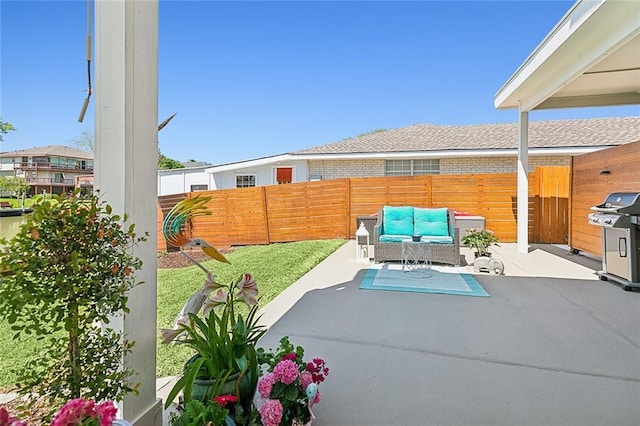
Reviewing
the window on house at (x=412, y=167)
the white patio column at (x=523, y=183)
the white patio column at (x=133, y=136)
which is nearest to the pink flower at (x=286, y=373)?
the white patio column at (x=133, y=136)

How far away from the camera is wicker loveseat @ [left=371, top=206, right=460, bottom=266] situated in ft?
22.9

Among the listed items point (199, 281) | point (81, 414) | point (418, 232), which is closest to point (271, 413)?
point (81, 414)

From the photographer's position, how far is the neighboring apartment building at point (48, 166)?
175 cm

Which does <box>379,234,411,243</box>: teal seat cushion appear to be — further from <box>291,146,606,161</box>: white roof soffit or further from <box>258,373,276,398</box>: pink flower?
<box>291,146,606,161</box>: white roof soffit

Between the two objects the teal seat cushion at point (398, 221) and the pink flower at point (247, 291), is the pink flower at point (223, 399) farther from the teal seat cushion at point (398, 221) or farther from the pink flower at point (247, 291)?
the teal seat cushion at point (398, 221)

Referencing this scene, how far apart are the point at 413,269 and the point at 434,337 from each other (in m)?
3.39

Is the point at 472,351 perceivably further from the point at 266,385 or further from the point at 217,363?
the point at 217,363

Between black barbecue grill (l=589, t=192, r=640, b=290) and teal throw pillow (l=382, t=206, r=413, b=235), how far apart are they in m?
3.14

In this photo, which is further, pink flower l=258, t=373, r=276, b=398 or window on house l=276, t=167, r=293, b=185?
window on house l=276, t=167, r=293, b=185

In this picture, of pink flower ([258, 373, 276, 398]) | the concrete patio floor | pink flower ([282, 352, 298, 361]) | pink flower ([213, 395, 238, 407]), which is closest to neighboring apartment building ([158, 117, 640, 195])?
the concrete patio floor

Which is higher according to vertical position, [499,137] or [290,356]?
[499,137]

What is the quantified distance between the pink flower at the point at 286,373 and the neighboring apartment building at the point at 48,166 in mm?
1361

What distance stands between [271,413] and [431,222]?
6.42 m

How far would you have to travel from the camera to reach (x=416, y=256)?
6965mm
